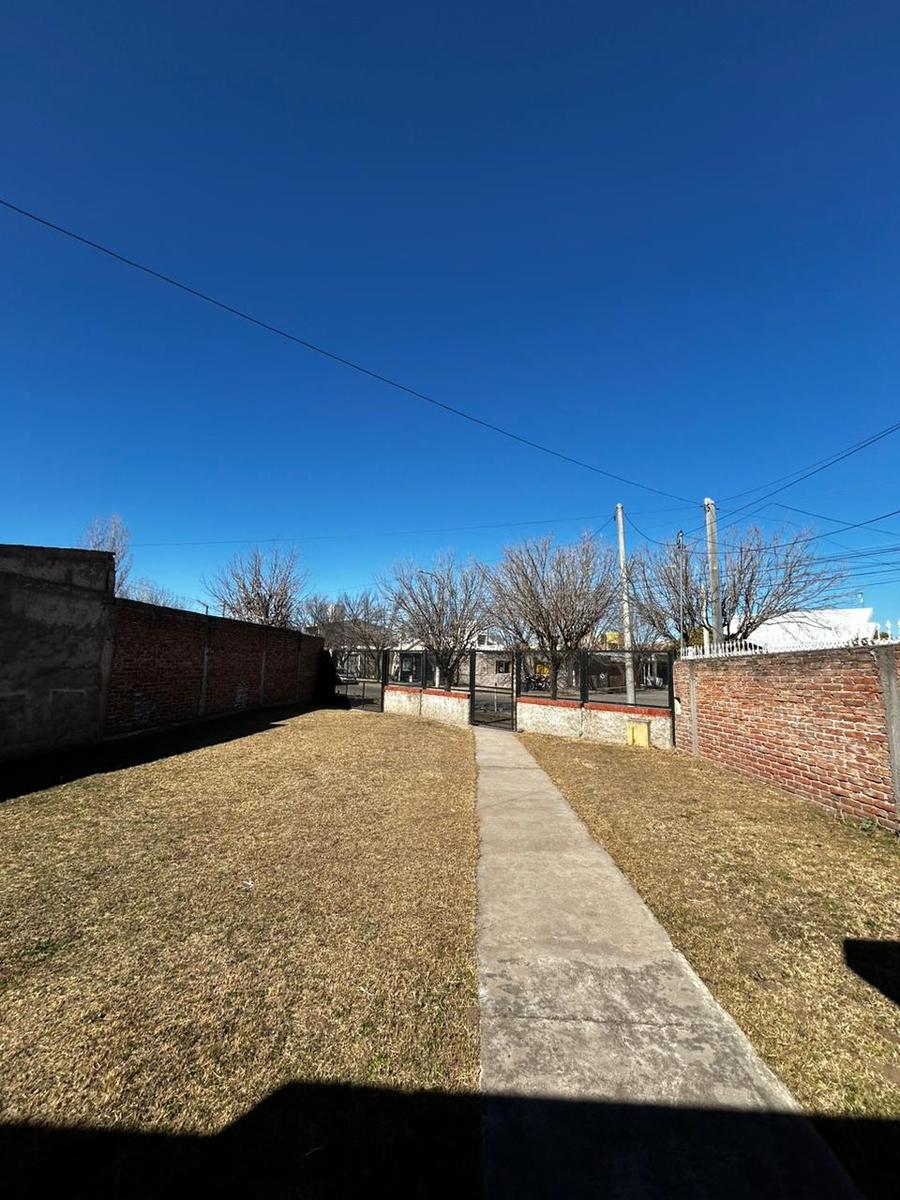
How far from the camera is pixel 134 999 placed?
267cm

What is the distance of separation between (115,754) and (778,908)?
31.9 ft

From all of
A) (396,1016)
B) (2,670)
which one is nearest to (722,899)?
(396,1016)

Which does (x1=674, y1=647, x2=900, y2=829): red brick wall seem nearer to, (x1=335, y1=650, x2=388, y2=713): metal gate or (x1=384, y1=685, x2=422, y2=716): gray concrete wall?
(x1=384, y1=685, x2=422, y2=716): gray concrete wall

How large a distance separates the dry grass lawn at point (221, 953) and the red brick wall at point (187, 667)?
15.2 feet

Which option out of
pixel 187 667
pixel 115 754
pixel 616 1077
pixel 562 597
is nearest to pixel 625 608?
pixel 562 597

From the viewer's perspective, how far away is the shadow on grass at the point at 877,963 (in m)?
2.95

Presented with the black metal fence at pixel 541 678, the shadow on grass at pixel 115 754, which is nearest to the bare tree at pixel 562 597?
the black metal fence at pixel 541 678

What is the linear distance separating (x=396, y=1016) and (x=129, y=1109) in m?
1.16

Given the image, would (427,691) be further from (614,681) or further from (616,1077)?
(616,1077)

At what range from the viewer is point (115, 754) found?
8.92 meters

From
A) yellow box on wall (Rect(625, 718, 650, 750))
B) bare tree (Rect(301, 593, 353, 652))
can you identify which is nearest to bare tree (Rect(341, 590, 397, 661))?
bare tree (Rect(301, 593, 353, 652))

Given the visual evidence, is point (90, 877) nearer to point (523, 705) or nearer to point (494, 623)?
point (523, 705)

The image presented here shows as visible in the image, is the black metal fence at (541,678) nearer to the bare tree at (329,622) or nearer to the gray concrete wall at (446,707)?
the gray concrete wall at (446,707)

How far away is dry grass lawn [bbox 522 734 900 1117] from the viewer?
2398 millimetres
